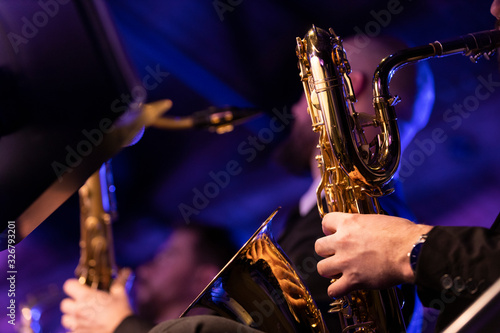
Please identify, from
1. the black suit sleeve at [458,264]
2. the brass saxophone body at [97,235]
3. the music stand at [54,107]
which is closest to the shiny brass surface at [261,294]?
the black suit sleeve at [458,264]

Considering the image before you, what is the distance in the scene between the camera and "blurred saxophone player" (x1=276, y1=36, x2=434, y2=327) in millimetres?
2400

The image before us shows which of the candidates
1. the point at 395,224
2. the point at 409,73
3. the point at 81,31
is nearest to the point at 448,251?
the point at 395,224

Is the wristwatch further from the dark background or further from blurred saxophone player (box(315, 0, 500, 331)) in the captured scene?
the dark background

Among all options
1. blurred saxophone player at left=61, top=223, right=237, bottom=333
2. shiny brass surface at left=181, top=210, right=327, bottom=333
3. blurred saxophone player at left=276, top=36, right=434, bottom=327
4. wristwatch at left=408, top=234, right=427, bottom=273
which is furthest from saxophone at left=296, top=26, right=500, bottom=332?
blurred saxophone player at left=61, top=223, right=237, bottom=333

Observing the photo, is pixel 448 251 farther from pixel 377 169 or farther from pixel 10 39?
pixel 10 39

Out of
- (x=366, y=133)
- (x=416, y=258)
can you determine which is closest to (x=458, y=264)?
(x=416, y=258)

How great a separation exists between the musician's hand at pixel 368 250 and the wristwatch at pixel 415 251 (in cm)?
2

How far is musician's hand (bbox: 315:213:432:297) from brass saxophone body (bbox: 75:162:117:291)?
3.73 feet

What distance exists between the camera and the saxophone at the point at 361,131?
1.58 meters

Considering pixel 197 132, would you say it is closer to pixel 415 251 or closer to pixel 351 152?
pixel 351 152

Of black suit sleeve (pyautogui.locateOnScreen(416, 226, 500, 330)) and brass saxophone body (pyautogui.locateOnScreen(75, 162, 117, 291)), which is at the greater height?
brass saxophone body (pyautogui.locateOnScreen(75, 162, 117, 291))

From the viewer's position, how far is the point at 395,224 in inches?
51.5

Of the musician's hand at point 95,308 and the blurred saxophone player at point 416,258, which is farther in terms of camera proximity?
the musician's hand at point 95,308

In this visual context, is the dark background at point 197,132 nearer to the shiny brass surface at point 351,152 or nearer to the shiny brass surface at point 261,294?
the shiny brass surface at point 351,152
